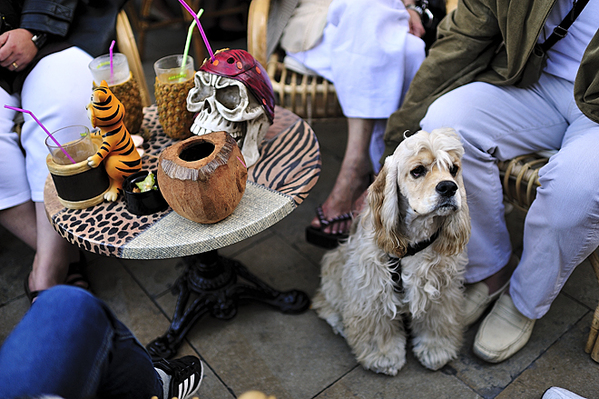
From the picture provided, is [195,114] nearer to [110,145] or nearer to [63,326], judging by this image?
[110,145]

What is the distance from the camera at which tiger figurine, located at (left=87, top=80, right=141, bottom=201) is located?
1186 mm

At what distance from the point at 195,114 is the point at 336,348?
1006 mm

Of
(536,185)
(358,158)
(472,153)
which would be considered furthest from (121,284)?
(536,185)

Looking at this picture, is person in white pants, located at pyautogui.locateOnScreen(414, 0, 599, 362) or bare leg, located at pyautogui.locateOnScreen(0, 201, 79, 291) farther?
bare leg, located at pyautogui.locateOnScreen(0, 201, 79, 291)

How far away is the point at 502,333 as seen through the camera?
5.17 ft

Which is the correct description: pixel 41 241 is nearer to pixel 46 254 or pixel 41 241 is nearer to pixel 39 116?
pixel 46 254

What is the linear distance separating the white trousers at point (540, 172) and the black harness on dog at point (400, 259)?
33cm

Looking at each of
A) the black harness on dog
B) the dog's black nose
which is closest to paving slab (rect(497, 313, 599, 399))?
the black harness on dog

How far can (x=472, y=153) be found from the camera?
57.9 inches

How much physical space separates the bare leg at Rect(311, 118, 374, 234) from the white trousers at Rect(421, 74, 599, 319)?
40 centimetres

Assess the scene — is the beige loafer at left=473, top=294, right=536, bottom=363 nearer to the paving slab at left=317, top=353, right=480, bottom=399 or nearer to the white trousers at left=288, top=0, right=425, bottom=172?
the paving slab at left=317, top=353, right=480, bottom=399

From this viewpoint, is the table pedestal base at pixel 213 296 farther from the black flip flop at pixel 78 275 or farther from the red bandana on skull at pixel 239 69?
the red bandana on skull at pixel 239 69

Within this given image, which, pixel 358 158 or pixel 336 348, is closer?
pixel 336 348

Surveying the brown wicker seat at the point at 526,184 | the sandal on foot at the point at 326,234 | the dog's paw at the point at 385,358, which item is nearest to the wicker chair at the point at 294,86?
the sandal on foot at the point at 326,234
